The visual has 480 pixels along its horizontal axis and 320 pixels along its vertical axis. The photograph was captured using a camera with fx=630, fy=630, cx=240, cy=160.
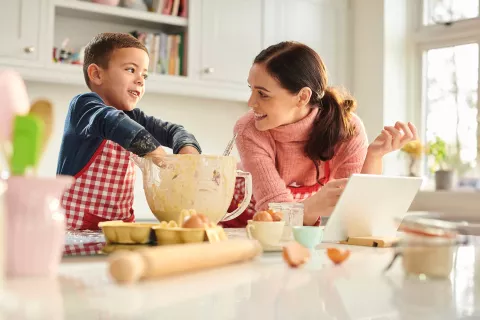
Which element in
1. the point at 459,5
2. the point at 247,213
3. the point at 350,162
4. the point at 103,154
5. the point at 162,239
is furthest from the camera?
the point at 459,5

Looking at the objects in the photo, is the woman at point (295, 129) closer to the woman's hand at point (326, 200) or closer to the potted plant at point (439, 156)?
the woman's hand at point (326, 200)

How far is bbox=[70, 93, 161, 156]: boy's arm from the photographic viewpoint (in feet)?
4.07

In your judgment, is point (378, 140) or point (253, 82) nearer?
point (378, 140)

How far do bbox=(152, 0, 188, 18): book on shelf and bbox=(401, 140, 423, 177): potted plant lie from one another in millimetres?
1620

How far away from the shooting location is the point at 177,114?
151 inches

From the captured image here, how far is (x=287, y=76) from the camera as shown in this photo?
2.01 metres

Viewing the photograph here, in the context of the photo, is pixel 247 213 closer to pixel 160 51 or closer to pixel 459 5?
pixel 160 51

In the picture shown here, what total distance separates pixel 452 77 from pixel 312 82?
2390 mm

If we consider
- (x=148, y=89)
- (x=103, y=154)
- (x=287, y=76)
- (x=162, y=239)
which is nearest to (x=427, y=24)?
(x=148, y=89)

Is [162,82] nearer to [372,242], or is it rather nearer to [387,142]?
[387,142]

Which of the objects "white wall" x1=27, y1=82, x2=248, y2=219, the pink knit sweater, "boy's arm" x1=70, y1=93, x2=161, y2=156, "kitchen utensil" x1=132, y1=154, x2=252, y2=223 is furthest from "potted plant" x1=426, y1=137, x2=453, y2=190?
"kitchen utensil" x1=132, y1=154, x2=252, y2=223

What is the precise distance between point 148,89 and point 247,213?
1526 mm

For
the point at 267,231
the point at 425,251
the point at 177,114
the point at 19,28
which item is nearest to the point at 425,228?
the point at 425,251

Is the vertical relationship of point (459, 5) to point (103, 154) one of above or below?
above
